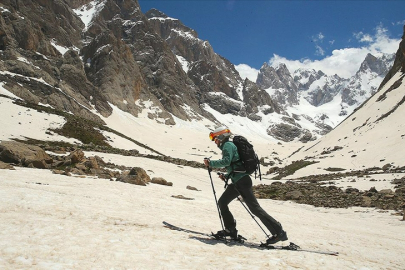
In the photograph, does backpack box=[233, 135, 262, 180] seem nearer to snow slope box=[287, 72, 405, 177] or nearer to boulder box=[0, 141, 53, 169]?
boulder box=[0, 141, 53, 169]

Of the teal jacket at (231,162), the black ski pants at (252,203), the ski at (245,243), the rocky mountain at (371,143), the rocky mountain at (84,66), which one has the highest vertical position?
the rocky mountain at (84,66)

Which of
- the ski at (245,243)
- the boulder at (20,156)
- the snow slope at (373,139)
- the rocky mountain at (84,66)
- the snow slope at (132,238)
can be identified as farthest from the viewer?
the rocky mountain at (84,66)

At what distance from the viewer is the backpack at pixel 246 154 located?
23.5 feet

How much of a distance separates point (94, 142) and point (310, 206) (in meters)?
34.4

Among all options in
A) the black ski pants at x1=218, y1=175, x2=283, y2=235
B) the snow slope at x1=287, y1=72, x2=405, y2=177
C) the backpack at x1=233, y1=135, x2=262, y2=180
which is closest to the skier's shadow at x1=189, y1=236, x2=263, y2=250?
the black ski pants at x1=218, y1=175, x2=283, y2=235

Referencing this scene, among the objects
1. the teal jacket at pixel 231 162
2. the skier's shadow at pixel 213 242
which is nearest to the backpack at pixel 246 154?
the teal jacket at pixel 231 162

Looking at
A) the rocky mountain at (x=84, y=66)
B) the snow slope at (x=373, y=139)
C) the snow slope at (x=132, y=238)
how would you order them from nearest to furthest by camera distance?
1. the snow slope at (x=132, y=238)
2. the snow slope at (x=373, y=139)
3. the rocky mountain at (x=84, y=66)

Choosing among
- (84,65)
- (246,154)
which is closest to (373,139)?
(246,154)

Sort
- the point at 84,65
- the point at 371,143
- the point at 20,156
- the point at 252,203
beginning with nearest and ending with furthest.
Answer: the point at 252,203, the point at 20,156, the point at 371,143, the point at 84,65

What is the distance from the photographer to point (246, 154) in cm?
729

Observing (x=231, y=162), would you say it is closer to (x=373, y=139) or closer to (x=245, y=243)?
(x=245, y=243)

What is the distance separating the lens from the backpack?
7.16 meters

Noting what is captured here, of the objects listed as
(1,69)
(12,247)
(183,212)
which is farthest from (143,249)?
(1,69)

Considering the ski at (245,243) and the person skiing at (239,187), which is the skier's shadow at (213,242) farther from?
the person skiing at (239,187)
